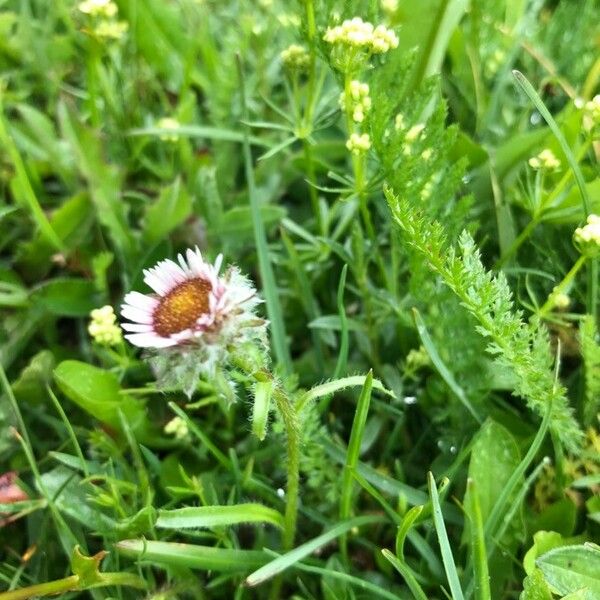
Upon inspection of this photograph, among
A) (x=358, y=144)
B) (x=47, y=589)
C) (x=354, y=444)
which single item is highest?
(x=358, y=144)

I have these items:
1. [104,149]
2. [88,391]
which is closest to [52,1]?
[104,149]

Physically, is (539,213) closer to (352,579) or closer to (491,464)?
(491,464)

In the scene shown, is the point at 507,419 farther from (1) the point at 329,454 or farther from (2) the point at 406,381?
(1) the point at 329,454

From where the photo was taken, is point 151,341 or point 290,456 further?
point 290,456

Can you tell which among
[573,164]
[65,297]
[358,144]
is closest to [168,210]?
[65,297]

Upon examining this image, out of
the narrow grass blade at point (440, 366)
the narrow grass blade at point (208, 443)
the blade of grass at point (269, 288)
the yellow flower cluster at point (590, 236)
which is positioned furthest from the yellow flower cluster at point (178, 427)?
the yellow flower cluster at point (590, 236)

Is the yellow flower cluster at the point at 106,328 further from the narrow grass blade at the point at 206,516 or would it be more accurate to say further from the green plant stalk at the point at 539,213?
the green plant stalk at the point at 539,213
